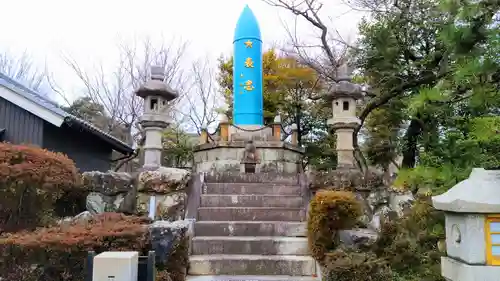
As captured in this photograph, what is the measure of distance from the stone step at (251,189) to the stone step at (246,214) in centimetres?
96

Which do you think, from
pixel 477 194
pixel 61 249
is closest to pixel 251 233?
pixel 61 249

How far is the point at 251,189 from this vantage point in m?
9.34

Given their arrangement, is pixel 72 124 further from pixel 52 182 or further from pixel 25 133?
pixel 52 182

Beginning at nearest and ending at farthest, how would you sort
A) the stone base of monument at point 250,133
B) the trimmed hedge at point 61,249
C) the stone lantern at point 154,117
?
the trimmed hedge at point 61,249 < the stone lantern at point 154,117 < the stone base of monument at point 250,133

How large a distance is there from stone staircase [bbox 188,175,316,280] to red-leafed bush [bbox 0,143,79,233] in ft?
8.57

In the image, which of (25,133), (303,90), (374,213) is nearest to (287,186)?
(374,213)

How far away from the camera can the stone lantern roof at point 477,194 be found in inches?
145

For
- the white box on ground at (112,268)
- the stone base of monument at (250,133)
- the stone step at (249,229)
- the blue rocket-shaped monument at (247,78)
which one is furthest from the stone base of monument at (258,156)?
the white box on ground at (112,268)

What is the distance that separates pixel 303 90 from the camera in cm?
2159

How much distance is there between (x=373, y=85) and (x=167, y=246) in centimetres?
1060

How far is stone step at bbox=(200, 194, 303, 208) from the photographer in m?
8.72

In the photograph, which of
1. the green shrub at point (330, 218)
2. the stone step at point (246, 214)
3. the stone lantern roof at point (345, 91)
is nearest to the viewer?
the green shrub at point (330, 218)

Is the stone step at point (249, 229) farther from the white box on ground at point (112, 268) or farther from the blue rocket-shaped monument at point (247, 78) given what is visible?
the blue rocket-shaped monument at point (247, 78)

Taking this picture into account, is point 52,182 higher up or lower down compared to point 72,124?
lower down
